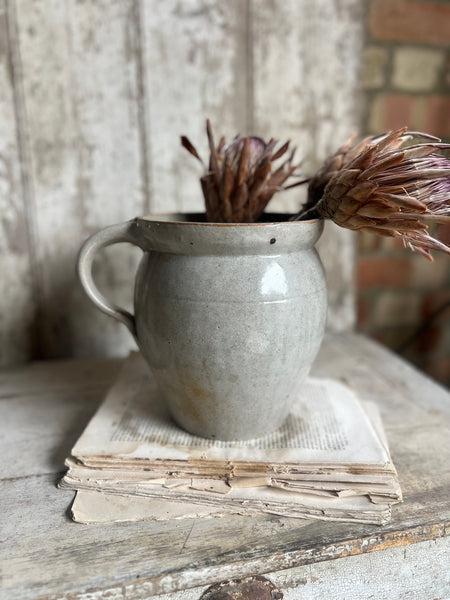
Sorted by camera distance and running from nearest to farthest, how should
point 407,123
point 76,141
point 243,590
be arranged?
point 243,590, point 76,141, point 407,123

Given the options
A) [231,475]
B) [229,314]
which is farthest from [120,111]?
[231,475]

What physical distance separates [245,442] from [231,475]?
56 mm

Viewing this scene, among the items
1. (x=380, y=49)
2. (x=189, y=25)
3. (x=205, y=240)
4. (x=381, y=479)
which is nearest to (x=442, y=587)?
(x=381, y=479)

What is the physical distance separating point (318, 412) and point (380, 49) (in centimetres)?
80

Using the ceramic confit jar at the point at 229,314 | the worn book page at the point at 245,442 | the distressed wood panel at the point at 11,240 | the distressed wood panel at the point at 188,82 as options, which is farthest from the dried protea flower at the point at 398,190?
the distressed wood panel at the point at 11,240

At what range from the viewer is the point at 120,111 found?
774 mm

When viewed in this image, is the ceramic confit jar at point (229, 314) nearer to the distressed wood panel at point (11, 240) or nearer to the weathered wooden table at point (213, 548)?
the weathered wooden table at point (213, 548)

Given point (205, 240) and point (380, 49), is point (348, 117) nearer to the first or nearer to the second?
point (380, 49)

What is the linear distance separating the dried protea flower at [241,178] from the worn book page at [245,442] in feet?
0.78

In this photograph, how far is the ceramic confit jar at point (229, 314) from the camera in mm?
452

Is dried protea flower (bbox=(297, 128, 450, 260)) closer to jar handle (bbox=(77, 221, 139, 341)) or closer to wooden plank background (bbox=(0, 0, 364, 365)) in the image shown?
jar handle (bbox=(77, 221, 139, 341))

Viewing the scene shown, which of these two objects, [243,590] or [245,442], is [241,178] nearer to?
[245,442]

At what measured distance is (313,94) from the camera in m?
0.85

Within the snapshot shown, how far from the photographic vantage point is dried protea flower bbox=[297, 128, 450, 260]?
1.34ft
